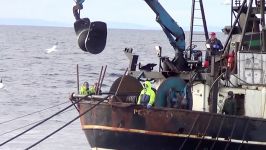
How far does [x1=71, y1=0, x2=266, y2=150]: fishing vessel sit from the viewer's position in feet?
71.8

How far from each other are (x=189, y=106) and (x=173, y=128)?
1.29 metres

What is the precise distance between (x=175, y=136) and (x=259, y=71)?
340 centimetres

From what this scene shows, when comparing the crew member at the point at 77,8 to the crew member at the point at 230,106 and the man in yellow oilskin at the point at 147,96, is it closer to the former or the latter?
the man in yellow oilskin at the point at 147,96

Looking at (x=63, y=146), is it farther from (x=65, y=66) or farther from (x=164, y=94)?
(x=65, y=66)

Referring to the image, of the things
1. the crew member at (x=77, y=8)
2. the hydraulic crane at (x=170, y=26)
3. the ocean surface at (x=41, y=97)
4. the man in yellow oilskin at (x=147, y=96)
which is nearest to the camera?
the crew member at (x=77, y=8)

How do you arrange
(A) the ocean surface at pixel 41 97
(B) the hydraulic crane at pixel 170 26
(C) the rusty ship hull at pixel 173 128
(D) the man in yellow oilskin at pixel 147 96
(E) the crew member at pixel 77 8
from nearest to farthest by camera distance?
(E) the crew member at pixel 77 8 < (C) the rusty ship hull at pixel 173 128 < (D) the man in yellow oilskin at pixel 147 96 < (B) the hydraulic crane at pixel 170 26 < (A) the ocean surface at pixel 41 97

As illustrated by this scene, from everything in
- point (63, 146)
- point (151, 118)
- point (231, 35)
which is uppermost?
point (231, 35)

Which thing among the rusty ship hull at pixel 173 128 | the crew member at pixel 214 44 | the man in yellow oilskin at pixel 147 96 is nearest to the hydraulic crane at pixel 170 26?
the crew member at pixel 214 44

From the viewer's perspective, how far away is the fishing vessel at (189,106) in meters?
21.9

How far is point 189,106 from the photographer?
75.5 feet

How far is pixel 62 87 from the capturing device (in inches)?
2082

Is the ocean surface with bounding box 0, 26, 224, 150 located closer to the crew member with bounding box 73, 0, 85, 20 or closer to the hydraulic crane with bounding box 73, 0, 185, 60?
the hydraulic crane with bounding box 73, 0, 185, 60

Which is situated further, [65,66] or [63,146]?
[65,66]

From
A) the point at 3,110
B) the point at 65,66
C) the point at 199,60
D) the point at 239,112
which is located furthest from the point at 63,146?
the point at 65,66
